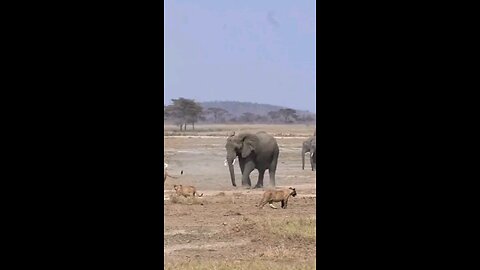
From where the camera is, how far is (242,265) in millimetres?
4918

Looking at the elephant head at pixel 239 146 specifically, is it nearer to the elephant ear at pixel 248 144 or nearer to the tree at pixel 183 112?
the elephant ear at pixel 248 144

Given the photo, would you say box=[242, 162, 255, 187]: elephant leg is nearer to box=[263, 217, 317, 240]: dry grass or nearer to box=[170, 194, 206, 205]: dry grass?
box=[170, 194, 206, 205]: dry grass

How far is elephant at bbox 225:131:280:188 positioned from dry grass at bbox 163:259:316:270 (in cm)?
579

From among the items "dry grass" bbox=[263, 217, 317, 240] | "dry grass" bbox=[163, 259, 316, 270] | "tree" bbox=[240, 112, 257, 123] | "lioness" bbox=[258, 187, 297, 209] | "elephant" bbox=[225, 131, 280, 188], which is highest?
"tree" bbox=[240, 112, 257, 123]

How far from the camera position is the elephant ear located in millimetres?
11414

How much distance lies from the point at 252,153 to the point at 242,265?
669cm

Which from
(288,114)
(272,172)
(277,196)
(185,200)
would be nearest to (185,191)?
(185,200)

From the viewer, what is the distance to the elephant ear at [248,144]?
1141cm

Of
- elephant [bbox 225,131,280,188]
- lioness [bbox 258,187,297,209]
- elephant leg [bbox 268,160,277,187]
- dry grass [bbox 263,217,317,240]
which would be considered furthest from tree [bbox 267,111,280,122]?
dry grass [bbox 263,217,317,240]
